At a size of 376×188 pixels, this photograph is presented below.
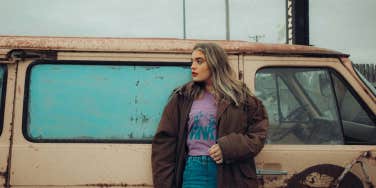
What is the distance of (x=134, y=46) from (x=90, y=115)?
0.59m

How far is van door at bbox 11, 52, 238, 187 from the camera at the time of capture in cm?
275

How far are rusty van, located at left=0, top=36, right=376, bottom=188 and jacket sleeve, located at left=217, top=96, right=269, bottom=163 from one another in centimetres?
35

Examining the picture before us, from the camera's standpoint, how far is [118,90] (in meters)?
2.86

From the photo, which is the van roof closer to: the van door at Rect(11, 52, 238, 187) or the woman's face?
the van door at Rect(11, 52, 238, 187)

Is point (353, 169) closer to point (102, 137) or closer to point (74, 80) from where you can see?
point (102, 137)

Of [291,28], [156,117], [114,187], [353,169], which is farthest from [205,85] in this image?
[291,28]

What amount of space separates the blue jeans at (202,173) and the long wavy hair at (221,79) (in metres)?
0.39

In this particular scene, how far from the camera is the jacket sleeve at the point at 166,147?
101 inches

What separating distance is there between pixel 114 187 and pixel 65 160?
0.38 meters

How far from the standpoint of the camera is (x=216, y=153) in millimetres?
2393

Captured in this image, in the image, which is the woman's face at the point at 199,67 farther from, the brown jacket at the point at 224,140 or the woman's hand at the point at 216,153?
the woman's hand at the point at 216,153

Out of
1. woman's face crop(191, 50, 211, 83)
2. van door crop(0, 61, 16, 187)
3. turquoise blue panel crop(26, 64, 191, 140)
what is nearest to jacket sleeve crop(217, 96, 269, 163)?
woman's face crop(191, 50, 211, 83)

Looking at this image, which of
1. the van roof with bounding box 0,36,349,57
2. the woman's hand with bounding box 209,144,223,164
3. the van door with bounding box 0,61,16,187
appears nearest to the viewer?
the woman's hand with bounding box 209,144,223,164

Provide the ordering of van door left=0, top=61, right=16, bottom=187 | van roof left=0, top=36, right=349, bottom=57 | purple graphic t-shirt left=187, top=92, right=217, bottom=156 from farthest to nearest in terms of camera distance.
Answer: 1. van roof left=0, top=36, right=349, bottom=57
2. van door left=0, top=61, right=16, bottom=187
3. purple graphic t-shirt left=187, top=92, right=217, bottom=156
